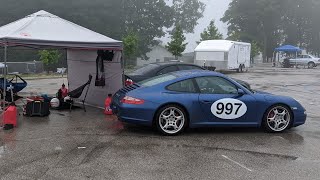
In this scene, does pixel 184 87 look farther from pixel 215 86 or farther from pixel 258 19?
pixel 258 19

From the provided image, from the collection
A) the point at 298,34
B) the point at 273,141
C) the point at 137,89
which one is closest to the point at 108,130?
the point at 137,89

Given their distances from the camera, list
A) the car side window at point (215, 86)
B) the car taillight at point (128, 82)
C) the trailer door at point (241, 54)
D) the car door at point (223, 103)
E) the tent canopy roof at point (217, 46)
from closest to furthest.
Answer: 1. the car door at point (223, 103)
2. the car side window at point (215, 86)
3. the car taillight at point (128, 82)
4. the tent canopy roof at point (217, 46)
5. the trailer door at point (241, 54)

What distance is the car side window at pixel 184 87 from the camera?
793 cm

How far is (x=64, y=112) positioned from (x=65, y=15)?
1663 inches

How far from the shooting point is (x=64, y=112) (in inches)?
421

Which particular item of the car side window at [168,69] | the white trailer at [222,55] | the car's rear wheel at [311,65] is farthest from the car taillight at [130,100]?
the car's rear wheel at [311,65]

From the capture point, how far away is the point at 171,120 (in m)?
7.79

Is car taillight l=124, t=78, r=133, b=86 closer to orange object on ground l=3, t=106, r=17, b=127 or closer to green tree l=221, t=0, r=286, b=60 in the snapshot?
orange object on ground l=3, t=106, r=17, b=127

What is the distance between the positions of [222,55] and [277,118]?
24.0 meters

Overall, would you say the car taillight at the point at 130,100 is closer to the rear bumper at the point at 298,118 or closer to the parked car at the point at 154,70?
the rear bumper at the point at 298,118

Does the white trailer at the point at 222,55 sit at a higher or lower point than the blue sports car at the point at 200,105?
higher

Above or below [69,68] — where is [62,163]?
below

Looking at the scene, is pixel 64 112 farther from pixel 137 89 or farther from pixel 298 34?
pixel 298 34

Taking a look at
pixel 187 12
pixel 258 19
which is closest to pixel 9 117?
pixel 258 19
